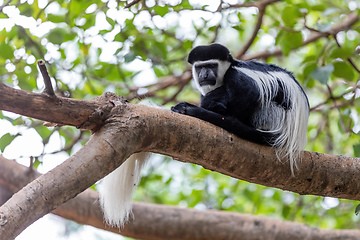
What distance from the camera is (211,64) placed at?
2.36 meters

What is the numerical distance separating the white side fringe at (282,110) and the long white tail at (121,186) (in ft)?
2.30

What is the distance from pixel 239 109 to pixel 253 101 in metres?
0.09

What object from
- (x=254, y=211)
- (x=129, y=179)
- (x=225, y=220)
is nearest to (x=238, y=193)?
(x=254, y=211)

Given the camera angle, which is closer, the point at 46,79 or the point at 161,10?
the point at 46,79

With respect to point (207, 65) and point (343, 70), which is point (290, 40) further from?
point (207, 65)

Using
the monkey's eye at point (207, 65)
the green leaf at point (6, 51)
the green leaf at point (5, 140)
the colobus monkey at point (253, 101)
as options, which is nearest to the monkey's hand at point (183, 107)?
the colobus monkey at point (253, 101)

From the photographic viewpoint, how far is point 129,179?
1.91 metres

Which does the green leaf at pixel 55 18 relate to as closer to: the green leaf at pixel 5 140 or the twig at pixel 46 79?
the green leaf at pixel 5 140

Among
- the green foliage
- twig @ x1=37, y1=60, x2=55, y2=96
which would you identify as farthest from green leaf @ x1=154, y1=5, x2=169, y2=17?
twig @ x1=37, y1=60, x2=55, y2=96

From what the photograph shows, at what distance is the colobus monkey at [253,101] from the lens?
1.85 m

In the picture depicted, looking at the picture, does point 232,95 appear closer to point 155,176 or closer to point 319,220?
point 155,176

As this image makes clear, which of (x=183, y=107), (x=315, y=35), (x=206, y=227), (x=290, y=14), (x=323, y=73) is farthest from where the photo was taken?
(x=315, y=35)

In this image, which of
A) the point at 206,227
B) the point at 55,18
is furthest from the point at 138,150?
the point at 206,227

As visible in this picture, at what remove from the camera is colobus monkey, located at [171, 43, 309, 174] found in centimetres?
185
